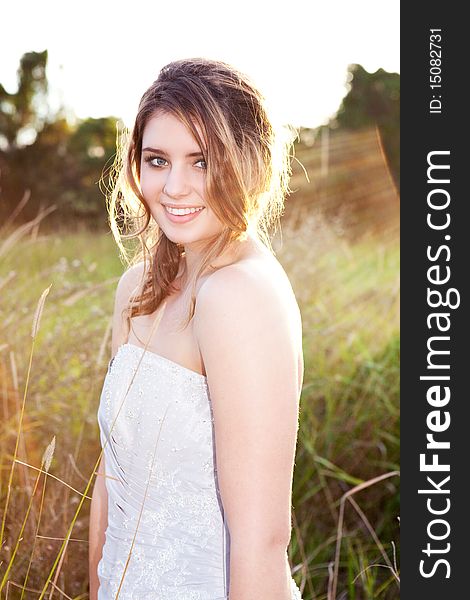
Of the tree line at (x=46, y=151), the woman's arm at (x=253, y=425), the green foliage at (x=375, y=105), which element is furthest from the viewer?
the green foliage at (x=375, y=105)

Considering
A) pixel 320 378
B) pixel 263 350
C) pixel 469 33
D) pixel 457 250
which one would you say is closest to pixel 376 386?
pixel 320 378

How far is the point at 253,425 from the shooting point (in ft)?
4.51

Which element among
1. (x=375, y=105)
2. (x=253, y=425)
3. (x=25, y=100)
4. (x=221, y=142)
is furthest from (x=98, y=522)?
(x=375, y=105)

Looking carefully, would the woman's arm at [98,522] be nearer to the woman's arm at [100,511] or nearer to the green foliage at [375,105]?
the woman's arm at [100,511]

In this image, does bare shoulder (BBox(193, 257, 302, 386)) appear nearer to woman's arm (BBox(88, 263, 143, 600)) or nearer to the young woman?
the young woman

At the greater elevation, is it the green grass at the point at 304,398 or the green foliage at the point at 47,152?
the green foliage at the point at 47,152

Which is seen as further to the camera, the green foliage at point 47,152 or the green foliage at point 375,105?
the green foliage at point 375,105

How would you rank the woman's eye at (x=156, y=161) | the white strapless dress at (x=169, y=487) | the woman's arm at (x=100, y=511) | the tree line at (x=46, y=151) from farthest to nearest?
the tree line at (x=46, y=151), the woman's arm at (x=100, y=511), the woman's eye at (x=156, y=161), the white strapless dress at (x=169, y=487)

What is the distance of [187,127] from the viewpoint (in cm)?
167

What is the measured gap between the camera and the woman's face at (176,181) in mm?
1665

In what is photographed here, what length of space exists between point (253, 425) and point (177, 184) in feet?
1.85

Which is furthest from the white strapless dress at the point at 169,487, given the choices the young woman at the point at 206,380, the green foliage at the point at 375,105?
the green foliage at the point at 375,105

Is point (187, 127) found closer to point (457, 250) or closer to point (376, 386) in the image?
point (457, 250)

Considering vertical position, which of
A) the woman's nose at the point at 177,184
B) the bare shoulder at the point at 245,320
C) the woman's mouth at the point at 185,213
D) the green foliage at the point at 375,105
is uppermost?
the green foliage at the point at 375,105
